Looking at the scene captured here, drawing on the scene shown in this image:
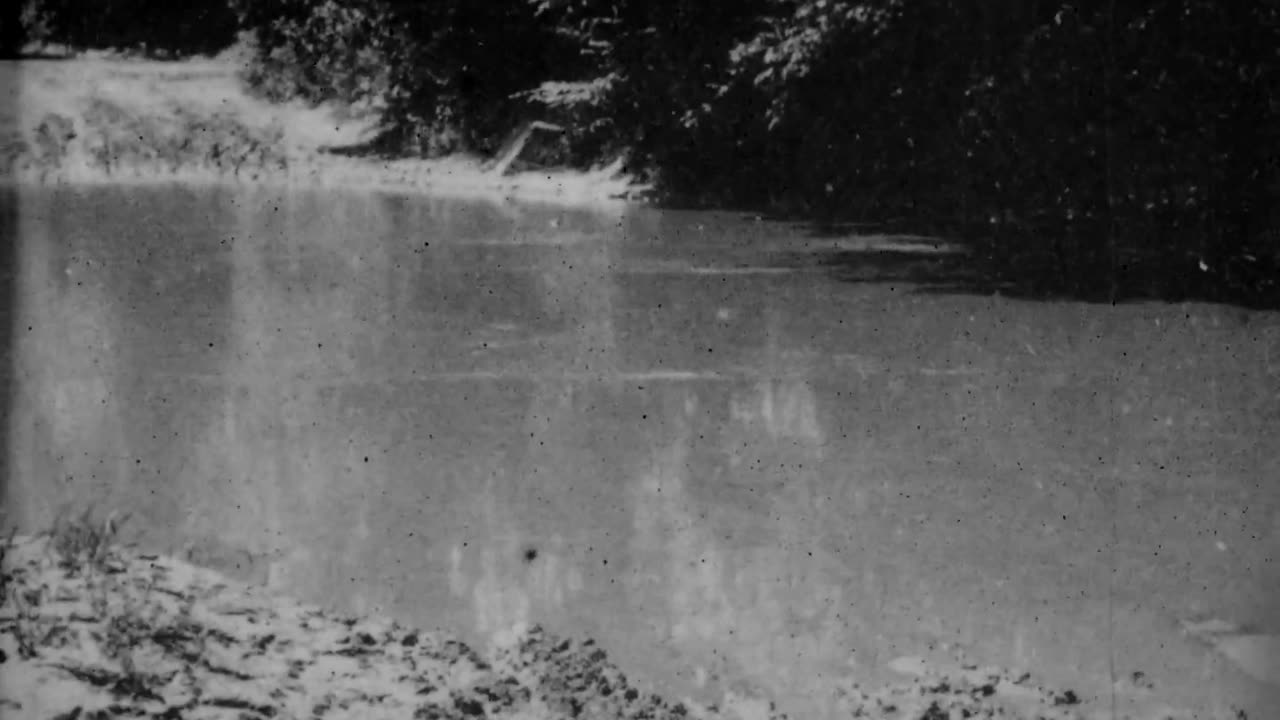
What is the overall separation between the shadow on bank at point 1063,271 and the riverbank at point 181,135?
362 cm

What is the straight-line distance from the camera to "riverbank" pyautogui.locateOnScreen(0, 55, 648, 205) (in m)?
7.65

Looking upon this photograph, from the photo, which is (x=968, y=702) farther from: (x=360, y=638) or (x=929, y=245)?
(x=929, y=245)

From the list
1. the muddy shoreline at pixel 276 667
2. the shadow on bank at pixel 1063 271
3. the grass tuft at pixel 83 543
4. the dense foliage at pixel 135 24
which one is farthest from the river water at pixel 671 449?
the dense foliage at pixel 135 24

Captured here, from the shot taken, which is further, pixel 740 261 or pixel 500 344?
pixel 740 261

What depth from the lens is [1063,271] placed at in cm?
1215

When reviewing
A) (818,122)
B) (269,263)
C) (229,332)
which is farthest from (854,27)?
(229,332)

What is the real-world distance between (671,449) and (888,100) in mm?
8945

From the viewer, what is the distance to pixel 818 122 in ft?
51.1

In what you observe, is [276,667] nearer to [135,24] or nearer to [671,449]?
[671,449]

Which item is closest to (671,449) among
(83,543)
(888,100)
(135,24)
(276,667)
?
(83,543)

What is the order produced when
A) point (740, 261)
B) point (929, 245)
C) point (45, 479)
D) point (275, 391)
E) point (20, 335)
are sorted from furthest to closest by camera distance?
point (929, 245)
point (740, 261)
point (20, 335)
point (275, 391)
point (45, 479)

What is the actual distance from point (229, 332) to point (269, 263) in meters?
2.28

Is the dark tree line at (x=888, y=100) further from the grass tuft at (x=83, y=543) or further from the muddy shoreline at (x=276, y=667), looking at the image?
the muddy shoreline at (x=276, y=667)

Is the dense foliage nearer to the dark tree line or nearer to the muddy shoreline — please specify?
the dark tree line
